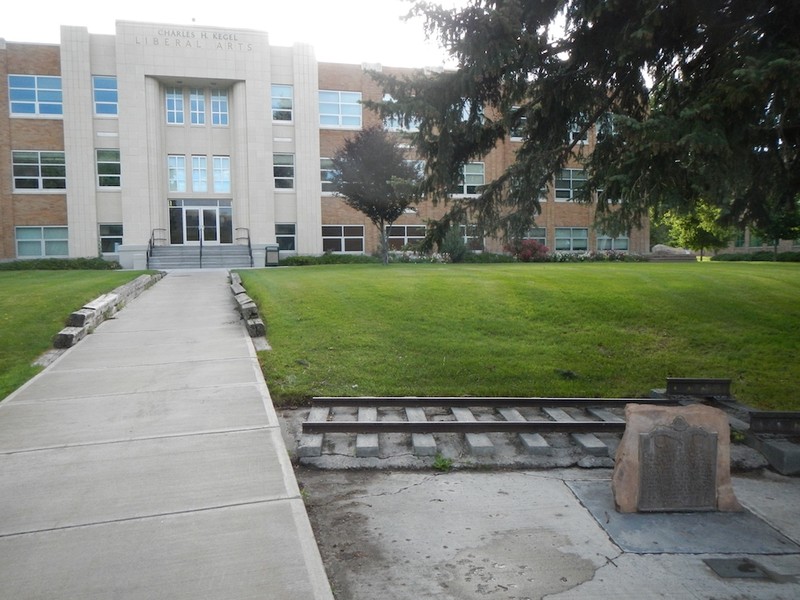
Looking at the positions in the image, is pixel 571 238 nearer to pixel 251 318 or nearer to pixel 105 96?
pixel 105 96

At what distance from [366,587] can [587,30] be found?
299 inches

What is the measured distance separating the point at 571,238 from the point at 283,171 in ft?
58.6

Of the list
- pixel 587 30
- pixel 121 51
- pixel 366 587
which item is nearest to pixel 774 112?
pixel 587 30

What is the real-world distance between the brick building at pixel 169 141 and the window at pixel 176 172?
2.9 inches

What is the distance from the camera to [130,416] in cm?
693

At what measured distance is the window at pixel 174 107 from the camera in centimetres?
3409

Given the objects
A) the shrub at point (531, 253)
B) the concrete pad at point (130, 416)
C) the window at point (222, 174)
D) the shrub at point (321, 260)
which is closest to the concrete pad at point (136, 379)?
the concrete pad at point (130, 416)

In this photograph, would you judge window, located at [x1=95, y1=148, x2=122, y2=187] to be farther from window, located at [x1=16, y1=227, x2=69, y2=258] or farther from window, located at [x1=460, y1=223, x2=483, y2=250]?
window, located at [x1=460, y1=223, x2=483, y2=250]

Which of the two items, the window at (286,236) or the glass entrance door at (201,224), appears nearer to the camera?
the glass entrance door at (201,224)

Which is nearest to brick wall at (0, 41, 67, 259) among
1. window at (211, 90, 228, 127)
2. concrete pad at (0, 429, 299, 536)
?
window at (211, 90, 228, 127)

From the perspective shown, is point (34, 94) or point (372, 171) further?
point (34, 94)

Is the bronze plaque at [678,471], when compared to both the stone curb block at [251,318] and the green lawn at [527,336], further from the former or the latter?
the stone curb block at [251,318]

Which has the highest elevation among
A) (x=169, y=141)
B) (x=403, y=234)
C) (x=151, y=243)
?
(x=169, y=141)

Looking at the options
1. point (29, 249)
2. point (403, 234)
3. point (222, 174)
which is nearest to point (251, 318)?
point (222, 174)
